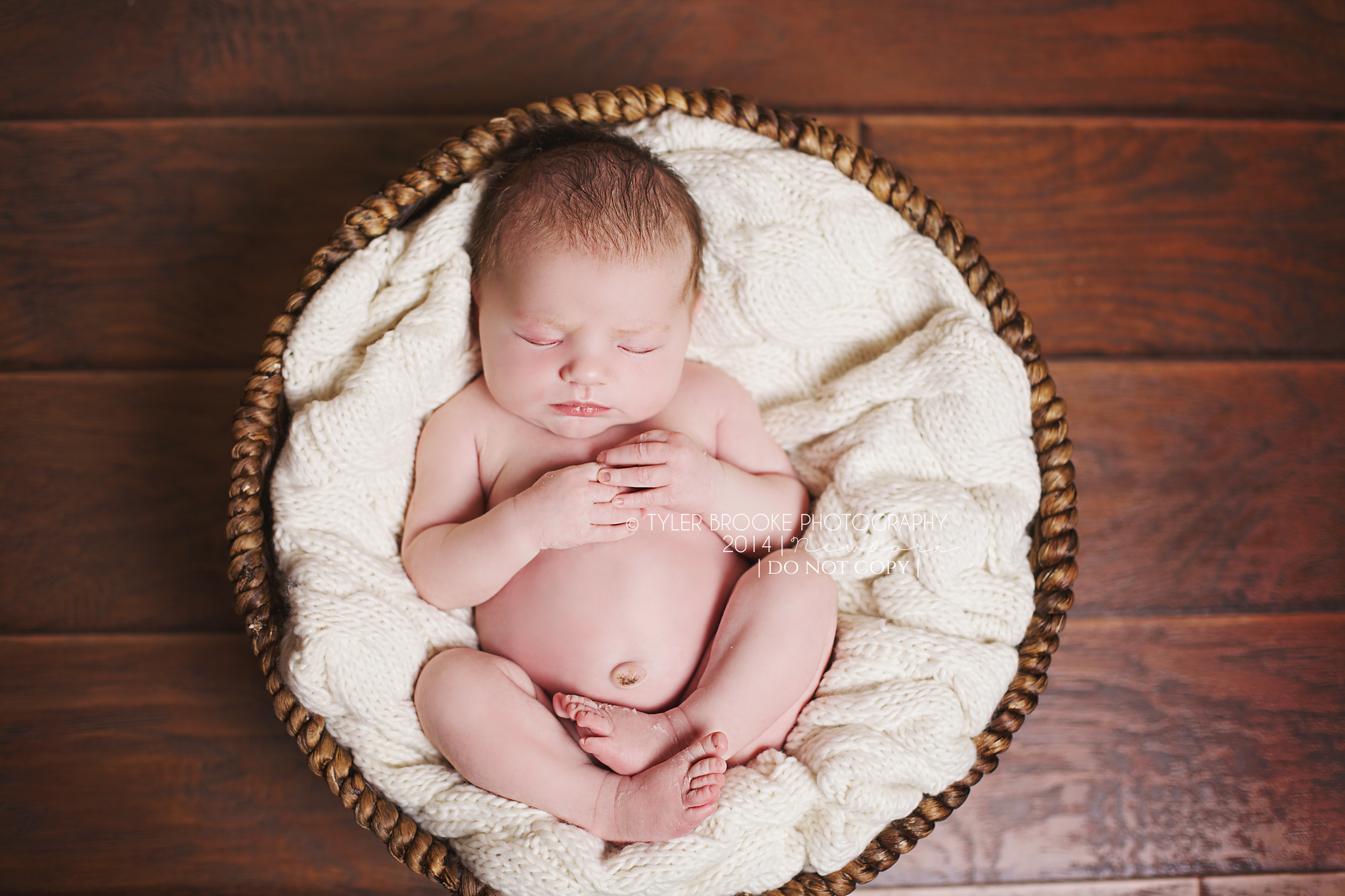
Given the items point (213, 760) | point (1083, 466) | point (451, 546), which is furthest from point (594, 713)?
point (1083, 466)

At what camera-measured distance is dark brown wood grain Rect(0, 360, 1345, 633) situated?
57.0 inches

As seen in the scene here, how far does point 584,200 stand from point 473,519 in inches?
18.6

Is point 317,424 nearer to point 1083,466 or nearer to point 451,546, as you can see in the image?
point 451,546

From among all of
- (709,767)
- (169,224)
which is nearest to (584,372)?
(709,767)

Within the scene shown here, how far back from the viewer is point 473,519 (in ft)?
3.92

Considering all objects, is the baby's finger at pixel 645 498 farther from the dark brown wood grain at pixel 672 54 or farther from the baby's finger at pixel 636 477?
the dark brown wood grain at pixel 672 54

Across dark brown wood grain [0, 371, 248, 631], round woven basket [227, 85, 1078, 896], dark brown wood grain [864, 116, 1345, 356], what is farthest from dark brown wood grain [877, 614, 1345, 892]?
dark brown wood grain [0, 371, 248, 631]

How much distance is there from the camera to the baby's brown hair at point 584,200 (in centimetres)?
109

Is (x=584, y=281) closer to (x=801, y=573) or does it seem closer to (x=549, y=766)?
(x=801, y=573)

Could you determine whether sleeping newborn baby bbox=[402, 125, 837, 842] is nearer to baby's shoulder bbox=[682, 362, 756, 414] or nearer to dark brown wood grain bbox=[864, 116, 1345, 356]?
baby's shoulder bbox=[682, 362, 756, 414]

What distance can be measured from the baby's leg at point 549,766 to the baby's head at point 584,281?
1.22 feet

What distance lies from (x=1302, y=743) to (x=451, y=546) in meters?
1.53

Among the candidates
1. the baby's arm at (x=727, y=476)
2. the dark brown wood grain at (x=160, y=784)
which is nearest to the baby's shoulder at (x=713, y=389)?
the baby's arm at (x=727, y=476)

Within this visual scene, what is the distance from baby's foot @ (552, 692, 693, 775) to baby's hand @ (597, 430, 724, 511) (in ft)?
0.88
